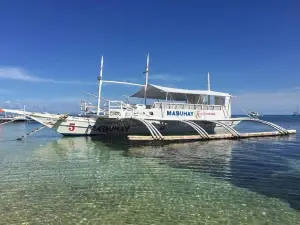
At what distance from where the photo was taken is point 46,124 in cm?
2803

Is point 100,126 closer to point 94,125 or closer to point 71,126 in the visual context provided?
point 94,125

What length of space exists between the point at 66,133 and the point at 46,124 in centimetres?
219

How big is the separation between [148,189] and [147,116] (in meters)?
19.0

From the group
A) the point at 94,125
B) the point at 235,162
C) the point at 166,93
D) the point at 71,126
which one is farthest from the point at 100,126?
the point at 235,162

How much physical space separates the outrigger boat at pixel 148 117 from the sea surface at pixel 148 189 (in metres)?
9.94

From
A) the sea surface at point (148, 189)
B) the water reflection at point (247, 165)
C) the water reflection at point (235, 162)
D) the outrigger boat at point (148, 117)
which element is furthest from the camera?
the outrigger boat at point (148, 117)

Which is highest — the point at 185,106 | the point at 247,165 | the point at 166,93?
the point at 166,93

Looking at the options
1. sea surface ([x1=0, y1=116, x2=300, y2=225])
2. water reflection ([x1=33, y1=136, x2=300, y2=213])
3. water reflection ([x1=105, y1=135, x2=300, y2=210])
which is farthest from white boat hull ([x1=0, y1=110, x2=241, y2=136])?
sea surface ([x1=0, y1=116, x2=300, y2=225])

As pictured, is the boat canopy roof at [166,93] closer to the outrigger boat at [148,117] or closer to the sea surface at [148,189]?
the outrigger boat at [148,117]

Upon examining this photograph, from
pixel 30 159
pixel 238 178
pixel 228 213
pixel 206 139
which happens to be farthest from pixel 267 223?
pixel 206 139

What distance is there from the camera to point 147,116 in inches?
1163

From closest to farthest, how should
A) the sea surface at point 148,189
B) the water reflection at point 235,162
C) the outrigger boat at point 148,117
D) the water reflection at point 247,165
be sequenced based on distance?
the sea surface at point 148,189 < the water reflection at point 247,165 < the water reflection at point 235,162 < the outrigger boat at point 148,117

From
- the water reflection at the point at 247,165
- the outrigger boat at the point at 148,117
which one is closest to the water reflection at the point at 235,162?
the water reflection at the point at 247,165

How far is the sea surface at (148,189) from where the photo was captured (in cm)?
809
